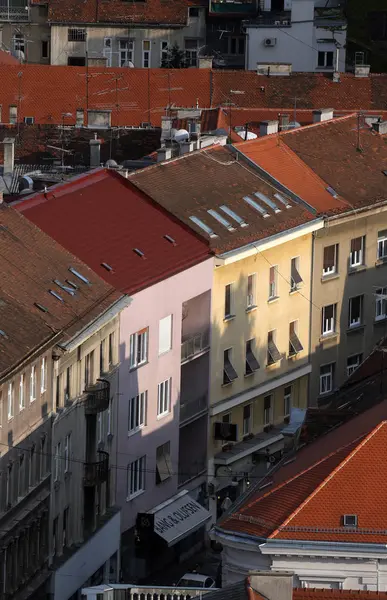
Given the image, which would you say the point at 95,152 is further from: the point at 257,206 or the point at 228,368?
the point at 228,368

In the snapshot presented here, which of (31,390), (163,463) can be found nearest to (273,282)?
(163,463)

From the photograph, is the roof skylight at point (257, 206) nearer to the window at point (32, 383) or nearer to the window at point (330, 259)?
the window at point (330, 259)

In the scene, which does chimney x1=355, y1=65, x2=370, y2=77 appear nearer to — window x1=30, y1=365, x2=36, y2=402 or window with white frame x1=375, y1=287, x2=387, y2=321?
window with white frame x1=375, y1=287, x2=387, y2=321

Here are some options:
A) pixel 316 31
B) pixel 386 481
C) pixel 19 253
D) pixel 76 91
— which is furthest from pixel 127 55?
pixel 386 481

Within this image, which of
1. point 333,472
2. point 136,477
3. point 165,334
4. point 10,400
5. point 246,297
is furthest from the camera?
point 246,297

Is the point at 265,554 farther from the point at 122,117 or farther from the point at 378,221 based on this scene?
the point at 122,117

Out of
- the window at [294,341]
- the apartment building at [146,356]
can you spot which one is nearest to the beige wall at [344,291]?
the window at [294,341]
